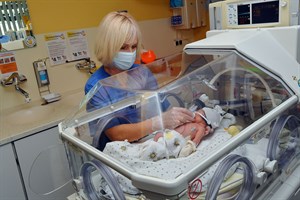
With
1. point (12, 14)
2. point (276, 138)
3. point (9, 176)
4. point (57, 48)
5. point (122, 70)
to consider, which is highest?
point (12, 14)

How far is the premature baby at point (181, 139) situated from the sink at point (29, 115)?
1.26 metres

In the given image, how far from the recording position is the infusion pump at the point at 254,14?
3.93 ft

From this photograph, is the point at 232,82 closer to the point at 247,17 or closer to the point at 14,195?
the point at 247,17

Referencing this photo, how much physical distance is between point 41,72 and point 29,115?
37 cm

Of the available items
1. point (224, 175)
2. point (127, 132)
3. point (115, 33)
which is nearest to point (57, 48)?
point (115, 33)

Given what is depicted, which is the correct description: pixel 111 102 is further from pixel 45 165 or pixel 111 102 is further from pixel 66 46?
pixel 66 46

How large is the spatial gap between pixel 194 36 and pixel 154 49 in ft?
2.19

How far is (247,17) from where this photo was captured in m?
1.35

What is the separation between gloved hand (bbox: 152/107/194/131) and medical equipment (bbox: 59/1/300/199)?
0.09ft

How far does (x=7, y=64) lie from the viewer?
2.18m

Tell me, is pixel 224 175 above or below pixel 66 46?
below

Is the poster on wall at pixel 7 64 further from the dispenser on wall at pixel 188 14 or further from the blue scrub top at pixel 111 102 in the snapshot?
the dispenser on wall at pixel 188 14

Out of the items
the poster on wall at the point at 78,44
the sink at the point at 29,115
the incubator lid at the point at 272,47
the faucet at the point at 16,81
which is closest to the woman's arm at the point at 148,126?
the incubator lid at the point at 272,47

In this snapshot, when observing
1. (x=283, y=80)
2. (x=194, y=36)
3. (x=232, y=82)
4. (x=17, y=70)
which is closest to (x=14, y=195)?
(x=17, y=70)
